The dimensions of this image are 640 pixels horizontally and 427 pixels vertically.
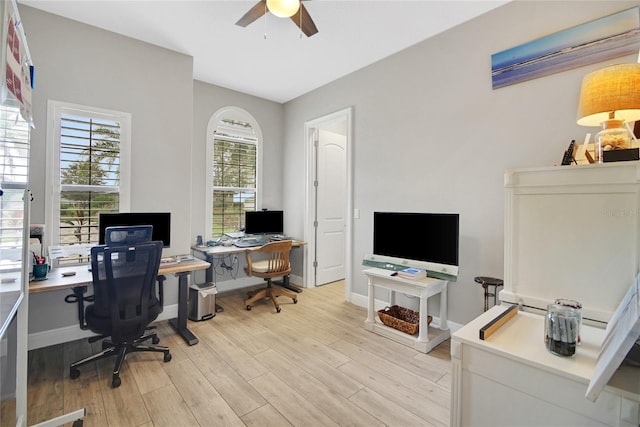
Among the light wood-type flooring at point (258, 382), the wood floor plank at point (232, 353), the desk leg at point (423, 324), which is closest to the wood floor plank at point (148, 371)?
the light wood-type flooring at point (258, 382)

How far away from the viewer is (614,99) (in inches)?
53.0

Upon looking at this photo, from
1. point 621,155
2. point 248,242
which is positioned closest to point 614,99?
point 621,155

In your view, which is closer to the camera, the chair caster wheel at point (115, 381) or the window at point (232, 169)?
the chair caster wheel at point (115, 381)

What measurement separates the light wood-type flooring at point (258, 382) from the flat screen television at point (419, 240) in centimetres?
79

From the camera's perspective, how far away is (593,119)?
1607mm

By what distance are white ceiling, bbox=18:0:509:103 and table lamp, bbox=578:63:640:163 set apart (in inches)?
60.7

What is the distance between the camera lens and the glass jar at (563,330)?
104 centimetres

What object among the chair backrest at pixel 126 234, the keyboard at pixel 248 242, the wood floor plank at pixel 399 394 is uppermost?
the chair backrest at pixel 126 234

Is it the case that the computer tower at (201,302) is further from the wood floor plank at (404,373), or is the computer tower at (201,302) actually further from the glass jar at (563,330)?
the glass jar at (563,330)

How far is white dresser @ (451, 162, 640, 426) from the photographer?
3.14ft

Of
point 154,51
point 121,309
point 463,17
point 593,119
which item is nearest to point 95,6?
point 154,51

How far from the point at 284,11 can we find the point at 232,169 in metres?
2.63

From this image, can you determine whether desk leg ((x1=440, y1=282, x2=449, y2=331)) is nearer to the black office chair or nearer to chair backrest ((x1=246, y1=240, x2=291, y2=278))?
chair backrest ((x1=246, y1=240, x2=291, y2=278))

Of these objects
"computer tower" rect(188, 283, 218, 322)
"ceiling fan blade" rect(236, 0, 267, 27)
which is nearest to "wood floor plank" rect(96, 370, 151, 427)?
"computer tower" rect(188, 283, 218, 322)
